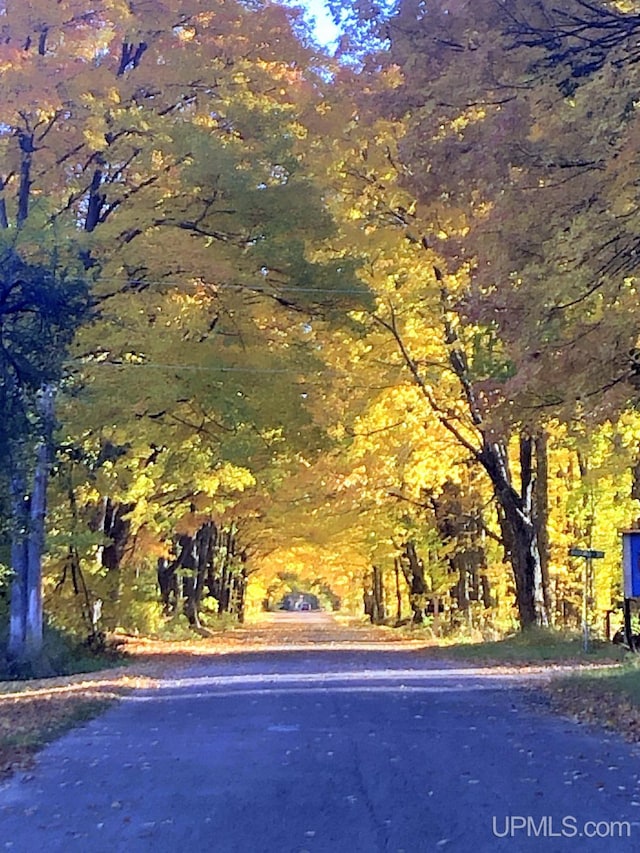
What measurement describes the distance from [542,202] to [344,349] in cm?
1291

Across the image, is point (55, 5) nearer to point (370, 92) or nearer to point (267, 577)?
point (370, 92)

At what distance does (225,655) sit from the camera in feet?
102

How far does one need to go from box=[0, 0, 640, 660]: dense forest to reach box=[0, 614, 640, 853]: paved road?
449cm

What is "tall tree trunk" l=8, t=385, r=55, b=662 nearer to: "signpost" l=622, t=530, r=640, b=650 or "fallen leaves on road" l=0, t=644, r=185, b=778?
"fallen leaves on road" l=0, t=644, r=185, b=778

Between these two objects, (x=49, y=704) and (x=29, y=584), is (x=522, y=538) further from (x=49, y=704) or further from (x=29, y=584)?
(x=49, y=704)

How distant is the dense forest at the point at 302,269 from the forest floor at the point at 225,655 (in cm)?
210

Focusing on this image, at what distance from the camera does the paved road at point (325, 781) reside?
7.46 metres

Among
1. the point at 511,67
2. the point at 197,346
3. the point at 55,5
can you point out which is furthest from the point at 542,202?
the point at 55,5

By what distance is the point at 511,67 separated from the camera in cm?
1186

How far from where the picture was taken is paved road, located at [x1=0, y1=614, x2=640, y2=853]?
24.5 ft

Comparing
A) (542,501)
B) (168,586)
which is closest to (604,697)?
(542,501)

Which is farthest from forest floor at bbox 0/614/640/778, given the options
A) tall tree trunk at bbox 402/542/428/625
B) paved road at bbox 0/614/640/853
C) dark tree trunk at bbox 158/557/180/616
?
tall tree trunk at bbox 402/542/428/625

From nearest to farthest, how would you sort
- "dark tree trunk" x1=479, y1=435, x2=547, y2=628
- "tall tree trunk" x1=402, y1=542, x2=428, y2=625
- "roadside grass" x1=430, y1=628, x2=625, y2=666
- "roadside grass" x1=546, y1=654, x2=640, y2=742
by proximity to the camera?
"roadside grass" x1=546, y1=654, x2=640, y2=742
"roadside grass" x1=430, y1=628, x2=625, y2=666
"dark tree trunk" x1=479, y1=435, x2=547, y2=628
"tall tree trunk" x1=402, y1=542, x2=428, y2=625

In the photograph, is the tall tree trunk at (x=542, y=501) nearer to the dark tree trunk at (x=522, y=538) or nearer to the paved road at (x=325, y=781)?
the dark tree trunk at (x=522, y=538)
